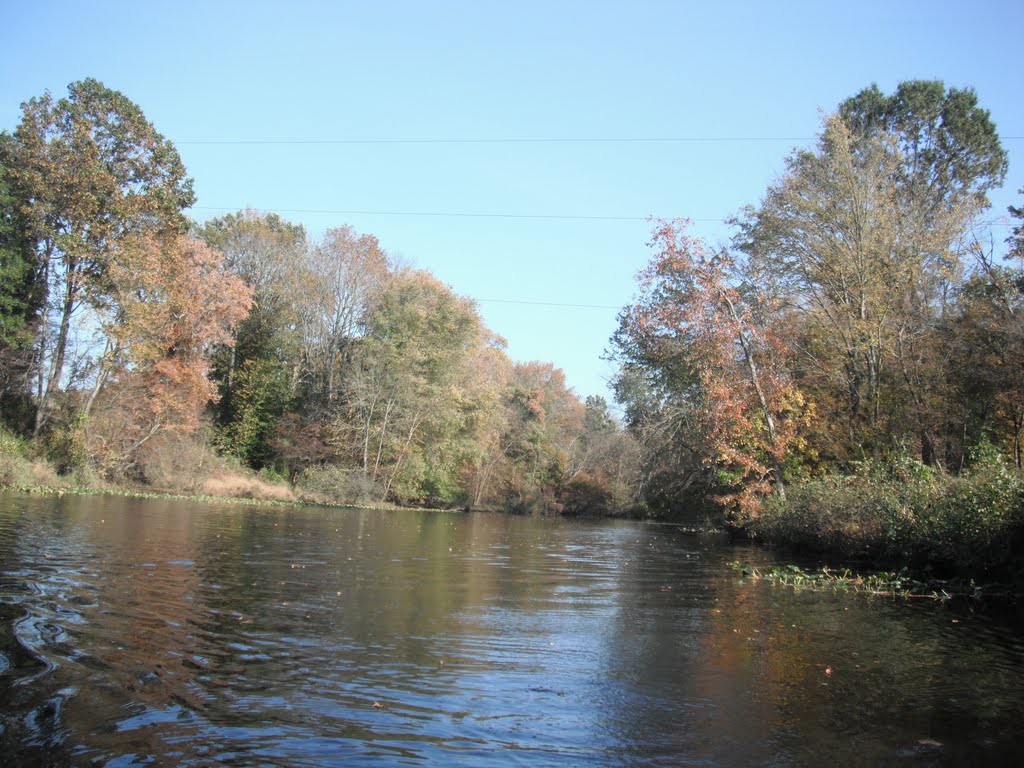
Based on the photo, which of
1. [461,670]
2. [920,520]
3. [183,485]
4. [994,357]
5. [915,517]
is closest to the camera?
[461,670]

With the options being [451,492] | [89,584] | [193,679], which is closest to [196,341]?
[451,492]

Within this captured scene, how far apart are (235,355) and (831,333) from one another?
35194mm

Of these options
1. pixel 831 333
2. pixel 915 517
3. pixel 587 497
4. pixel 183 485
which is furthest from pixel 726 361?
pixel 587 497

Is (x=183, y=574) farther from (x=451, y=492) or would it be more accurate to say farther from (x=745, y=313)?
(x=451, y=492)

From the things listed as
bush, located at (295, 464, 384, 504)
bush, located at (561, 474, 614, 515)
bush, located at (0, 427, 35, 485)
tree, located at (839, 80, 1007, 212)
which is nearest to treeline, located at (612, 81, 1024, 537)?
tree, located at (839, 80, 1007, 212)

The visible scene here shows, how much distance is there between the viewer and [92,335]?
109 feet

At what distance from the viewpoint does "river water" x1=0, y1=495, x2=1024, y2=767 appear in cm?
518

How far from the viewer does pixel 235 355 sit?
46906 mm

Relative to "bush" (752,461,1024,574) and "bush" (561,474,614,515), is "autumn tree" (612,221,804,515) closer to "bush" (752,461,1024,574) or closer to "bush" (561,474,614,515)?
"bush" (752,461,1024,574)

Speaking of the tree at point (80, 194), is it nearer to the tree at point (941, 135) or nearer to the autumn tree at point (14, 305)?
the autumn tree at point (14, 305)

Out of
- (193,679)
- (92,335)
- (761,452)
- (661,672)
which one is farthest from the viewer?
(92,335)

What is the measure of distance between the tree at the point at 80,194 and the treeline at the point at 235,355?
78mm

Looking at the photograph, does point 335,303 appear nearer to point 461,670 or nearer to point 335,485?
point 335,485

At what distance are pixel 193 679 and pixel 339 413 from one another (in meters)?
39.4
